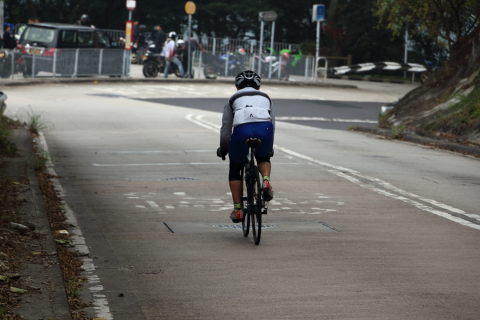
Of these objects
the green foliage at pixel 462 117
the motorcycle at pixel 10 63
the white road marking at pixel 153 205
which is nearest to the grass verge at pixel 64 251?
the white road marking at pixel 153 205

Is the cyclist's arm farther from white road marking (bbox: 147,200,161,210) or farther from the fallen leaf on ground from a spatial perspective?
the fallen leaf on ground

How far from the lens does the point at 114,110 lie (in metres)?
32.8

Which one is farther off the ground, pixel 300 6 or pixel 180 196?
pixel 300 6

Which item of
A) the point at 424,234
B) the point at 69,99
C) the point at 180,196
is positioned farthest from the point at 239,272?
the point at 69,99

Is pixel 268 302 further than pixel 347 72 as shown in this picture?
No

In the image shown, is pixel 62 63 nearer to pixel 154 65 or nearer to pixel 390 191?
pixel 154 65

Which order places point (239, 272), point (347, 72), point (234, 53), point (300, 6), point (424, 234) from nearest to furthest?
point (239, 272) → point (424, 234) → point (234, 53) → point (347, 72) → point (300, 6)

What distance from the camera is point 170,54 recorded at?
160 ft

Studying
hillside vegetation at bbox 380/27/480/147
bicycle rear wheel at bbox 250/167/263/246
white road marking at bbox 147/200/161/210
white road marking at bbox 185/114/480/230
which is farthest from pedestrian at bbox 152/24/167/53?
bicycle rear wheel at bbox 250/167/263/246

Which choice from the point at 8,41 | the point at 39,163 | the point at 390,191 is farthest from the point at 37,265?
the point at 8,41

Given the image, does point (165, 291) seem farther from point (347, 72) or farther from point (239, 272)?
point (347, 72)

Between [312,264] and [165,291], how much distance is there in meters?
1.64

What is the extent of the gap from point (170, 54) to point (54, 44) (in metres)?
5.61

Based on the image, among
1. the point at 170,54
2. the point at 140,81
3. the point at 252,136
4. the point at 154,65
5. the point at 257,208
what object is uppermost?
the point at 170,54
